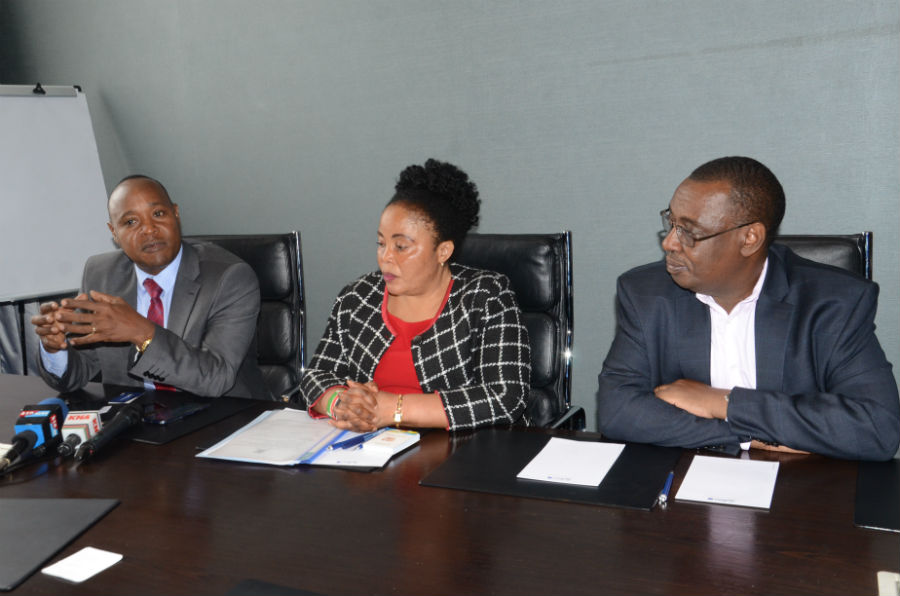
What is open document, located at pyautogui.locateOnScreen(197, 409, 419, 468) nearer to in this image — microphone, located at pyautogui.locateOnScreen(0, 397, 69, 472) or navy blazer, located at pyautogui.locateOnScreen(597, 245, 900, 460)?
microphone, located at pyautogui.locateOnScreen(0, 397, 69, 472)

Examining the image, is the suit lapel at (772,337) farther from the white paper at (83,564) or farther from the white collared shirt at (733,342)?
the white paper at (83,564)

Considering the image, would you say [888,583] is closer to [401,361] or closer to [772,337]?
[772,337]

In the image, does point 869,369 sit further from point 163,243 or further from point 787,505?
point 163,243

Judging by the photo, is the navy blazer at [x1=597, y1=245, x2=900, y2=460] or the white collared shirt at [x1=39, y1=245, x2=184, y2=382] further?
the white collared shirt at [x1=39, y1=245, x2=184, y2=382]

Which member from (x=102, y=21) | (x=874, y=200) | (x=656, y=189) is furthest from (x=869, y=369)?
(x=102, y=21)

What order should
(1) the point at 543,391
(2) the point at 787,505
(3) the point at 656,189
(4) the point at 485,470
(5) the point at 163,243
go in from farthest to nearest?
1. (3) the point at 656,189
2. (5) the point at 163,243
3. (1) the point at 543,391
4. (4) the point at 485,470
5. (2) the point at 787,505

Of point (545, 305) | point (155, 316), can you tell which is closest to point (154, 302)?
point (155, 316)

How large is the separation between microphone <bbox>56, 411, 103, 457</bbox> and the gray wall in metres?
1.94

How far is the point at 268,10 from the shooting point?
12.0ft

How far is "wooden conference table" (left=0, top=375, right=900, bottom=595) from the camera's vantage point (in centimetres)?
105

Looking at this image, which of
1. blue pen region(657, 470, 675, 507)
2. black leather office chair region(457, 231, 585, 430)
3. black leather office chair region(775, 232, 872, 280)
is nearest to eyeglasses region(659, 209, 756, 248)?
black leather office chair region(775, 232, 872, 280)

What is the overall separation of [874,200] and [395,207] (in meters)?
1.68

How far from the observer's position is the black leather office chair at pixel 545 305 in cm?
219

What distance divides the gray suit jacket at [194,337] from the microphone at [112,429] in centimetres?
32
